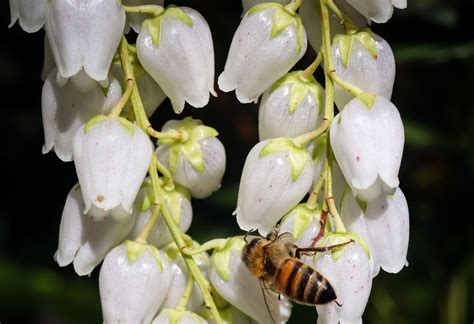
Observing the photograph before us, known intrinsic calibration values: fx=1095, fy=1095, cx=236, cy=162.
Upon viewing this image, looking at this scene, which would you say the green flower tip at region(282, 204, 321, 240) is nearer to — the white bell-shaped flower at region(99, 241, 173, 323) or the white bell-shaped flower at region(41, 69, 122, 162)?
the white bell-shaped flower at region(99, 241, 173, 323)

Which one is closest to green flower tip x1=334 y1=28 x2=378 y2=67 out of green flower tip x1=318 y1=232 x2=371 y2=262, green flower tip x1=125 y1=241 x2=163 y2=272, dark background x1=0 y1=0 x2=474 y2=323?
green flower tip x1=318 y1=232 x2=371 y2=262

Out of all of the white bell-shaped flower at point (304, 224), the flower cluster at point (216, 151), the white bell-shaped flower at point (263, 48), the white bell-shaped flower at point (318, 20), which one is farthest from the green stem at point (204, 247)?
the white bell-shaped flower at point (318, 20)

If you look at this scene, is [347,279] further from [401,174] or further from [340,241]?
[401,174]

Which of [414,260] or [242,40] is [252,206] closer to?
[242,40]

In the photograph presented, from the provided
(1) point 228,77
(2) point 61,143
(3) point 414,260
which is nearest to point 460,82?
(3) point 414,260

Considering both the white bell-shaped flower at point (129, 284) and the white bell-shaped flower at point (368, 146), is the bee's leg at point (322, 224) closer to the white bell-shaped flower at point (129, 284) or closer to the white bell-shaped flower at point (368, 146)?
the white bell-shaped flower at point (368, 146)

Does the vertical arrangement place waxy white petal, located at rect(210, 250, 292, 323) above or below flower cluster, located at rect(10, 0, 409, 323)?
below
